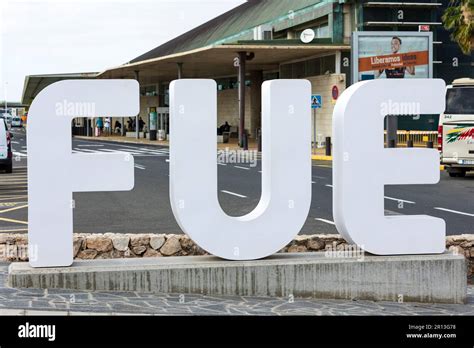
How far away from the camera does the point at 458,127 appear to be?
24375 millimetres

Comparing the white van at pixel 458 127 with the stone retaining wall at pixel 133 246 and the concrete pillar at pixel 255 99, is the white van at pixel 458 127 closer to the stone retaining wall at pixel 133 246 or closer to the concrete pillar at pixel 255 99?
the stone retaining wall at pixel 133 246

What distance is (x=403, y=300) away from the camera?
9.10 m

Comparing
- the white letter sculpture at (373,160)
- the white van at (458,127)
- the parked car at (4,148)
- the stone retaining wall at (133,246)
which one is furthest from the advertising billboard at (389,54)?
the white letter sculpture at (373,160)

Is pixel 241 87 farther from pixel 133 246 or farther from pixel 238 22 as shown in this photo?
pixel 133 246

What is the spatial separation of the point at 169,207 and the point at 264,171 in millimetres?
8753

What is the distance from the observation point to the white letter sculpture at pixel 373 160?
896 centimetres

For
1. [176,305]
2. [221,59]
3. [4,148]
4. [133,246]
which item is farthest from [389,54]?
[176,305]

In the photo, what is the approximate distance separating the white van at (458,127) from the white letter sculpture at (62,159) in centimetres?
1720

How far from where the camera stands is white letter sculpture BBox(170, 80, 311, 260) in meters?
8.63

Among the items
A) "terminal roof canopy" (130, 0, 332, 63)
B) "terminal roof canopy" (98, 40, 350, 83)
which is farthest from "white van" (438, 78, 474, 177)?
"terminal roof canopy" (130, 0, 332, 63)

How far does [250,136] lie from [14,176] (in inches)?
1375

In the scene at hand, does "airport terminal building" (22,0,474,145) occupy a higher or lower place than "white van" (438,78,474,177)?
higher

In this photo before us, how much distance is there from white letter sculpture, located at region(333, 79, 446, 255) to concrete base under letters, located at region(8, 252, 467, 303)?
292 mm

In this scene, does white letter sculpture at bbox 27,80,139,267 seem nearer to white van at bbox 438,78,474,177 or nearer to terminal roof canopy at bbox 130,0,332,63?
white van at bbox 438,78,474,177
